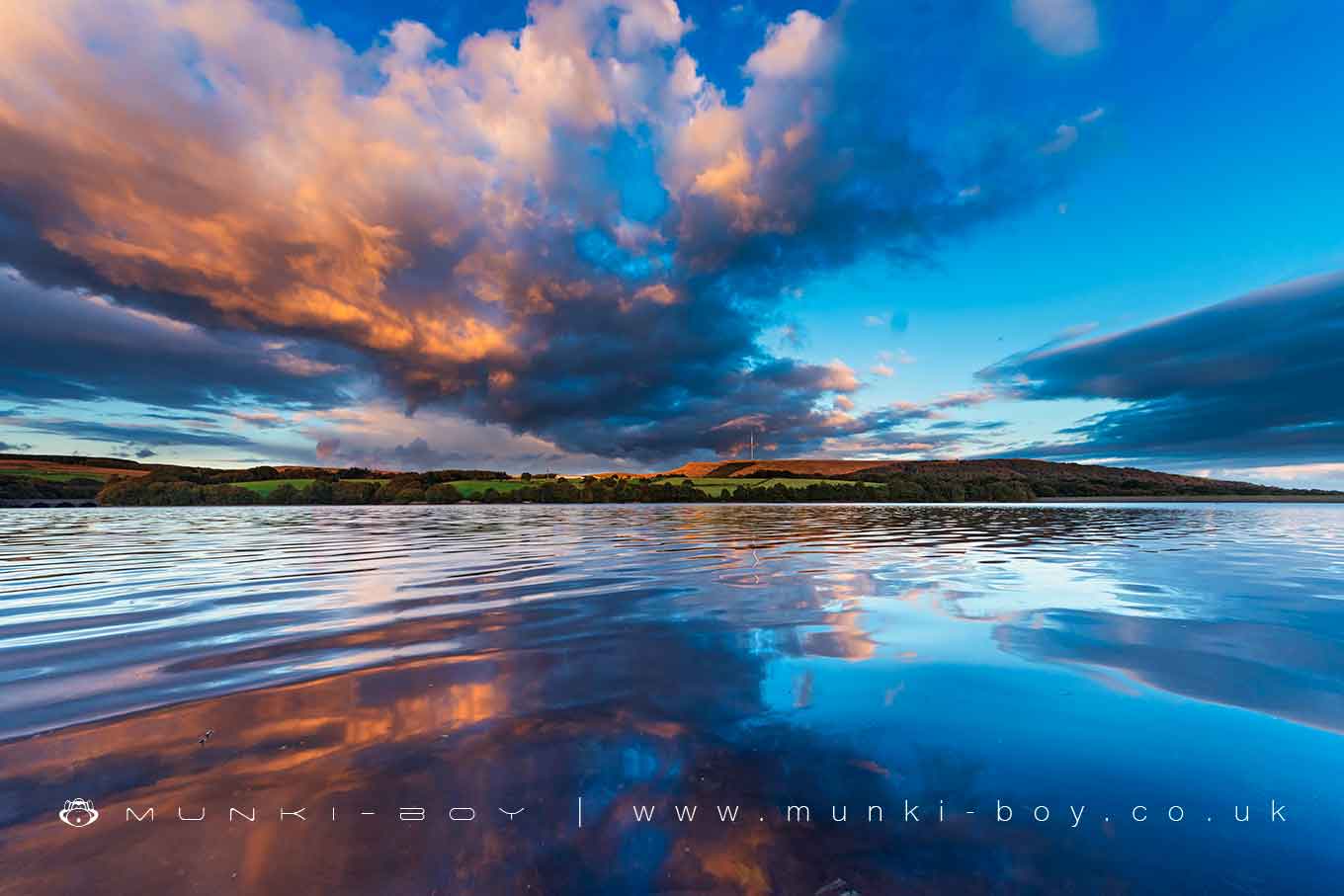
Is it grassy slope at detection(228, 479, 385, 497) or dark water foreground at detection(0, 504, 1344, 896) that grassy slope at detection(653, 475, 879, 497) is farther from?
dark water foreground at detection(0, 504, 1344, 896)

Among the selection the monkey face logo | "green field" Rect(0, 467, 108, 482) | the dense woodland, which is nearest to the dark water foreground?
the monkey face logo

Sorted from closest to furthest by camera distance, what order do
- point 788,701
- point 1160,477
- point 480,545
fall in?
1. point 788,701
2. point 480,545
3. point 1160,477

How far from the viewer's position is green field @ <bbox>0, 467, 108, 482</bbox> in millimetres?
103250

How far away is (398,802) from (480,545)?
2108 cm

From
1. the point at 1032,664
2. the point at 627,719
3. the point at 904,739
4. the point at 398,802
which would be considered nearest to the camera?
the point at 398,802

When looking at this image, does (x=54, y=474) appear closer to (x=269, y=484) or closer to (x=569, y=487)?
(x=269, y=484)

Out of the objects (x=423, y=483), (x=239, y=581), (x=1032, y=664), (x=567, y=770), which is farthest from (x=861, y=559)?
(x=423, y=483)

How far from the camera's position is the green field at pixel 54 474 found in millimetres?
103250

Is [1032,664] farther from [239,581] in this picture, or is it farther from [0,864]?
[239,581]

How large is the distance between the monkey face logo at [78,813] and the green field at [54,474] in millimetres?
155486

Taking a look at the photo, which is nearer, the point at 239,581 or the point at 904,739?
the point at 904,739

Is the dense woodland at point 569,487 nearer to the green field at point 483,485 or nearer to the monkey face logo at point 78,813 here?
the green field at point 483,485

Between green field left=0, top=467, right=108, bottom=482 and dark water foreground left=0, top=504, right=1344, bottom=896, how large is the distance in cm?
14657

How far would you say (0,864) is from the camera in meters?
2.92
